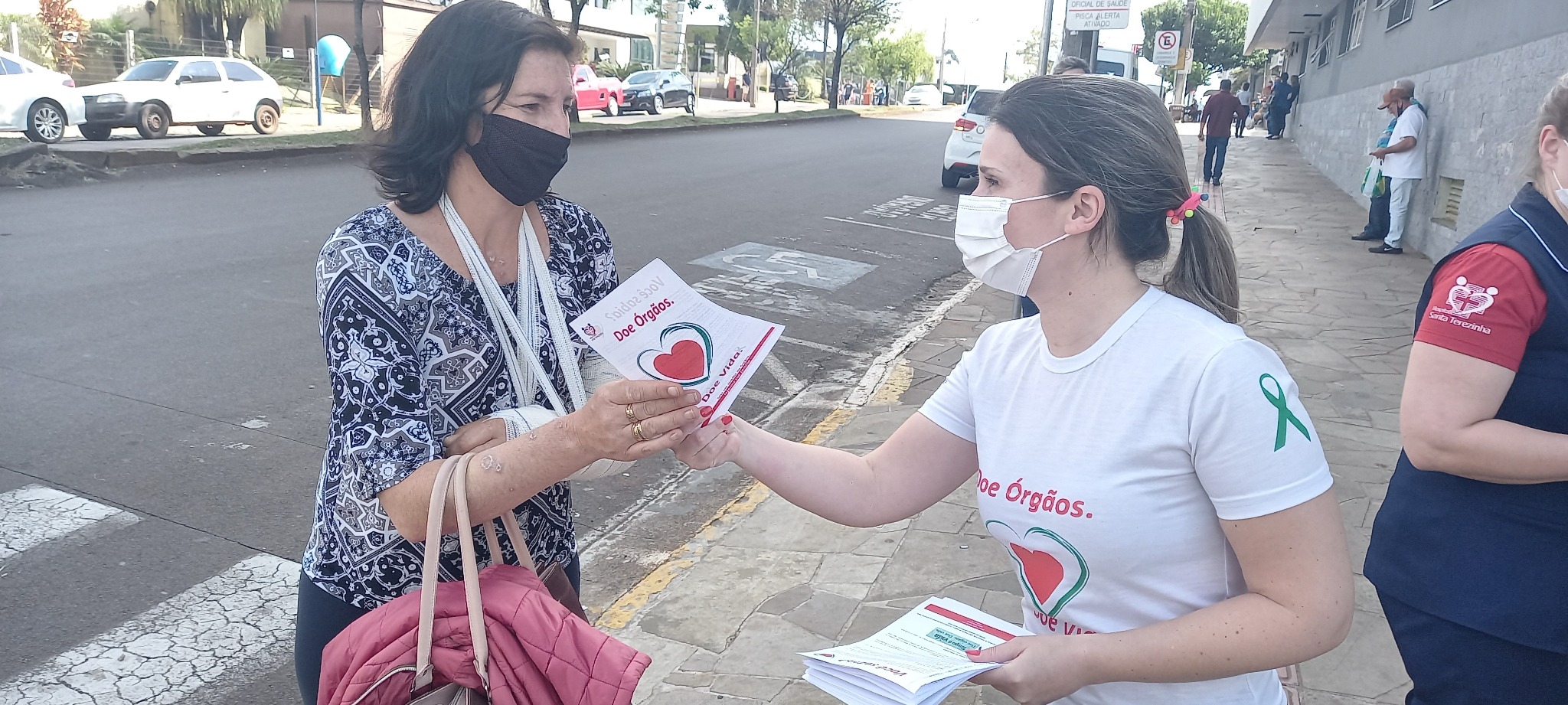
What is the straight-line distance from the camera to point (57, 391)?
546cm

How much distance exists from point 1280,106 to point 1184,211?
1171 inches

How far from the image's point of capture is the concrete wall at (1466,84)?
8141 millimetres

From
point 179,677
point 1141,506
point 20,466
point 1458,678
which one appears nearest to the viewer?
point 1141,506

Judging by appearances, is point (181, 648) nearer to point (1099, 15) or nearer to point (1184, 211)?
point (1184, 211)

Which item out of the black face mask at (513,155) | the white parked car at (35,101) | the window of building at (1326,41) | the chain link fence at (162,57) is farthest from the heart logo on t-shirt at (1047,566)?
the chain link fence at (162,57)

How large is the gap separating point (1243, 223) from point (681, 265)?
8.03 meters

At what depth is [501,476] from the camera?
5.57 ft

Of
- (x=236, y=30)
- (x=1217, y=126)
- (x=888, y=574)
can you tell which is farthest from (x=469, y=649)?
(x=236, y=30)

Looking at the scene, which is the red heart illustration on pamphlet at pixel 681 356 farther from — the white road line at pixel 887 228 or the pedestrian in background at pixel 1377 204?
the pedestrian in background at pixel 1377 204

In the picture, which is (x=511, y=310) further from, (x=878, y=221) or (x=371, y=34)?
(x=371, y=34)

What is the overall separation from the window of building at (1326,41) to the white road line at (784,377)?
18.7m

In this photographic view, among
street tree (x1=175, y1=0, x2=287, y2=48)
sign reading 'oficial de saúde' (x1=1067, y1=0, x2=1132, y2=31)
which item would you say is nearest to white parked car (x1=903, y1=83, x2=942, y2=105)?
street tree (x1=175, y1=0, x2=287, y2=48)

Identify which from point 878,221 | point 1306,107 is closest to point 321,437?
point 878,221

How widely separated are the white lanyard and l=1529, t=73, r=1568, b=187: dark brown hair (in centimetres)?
176
